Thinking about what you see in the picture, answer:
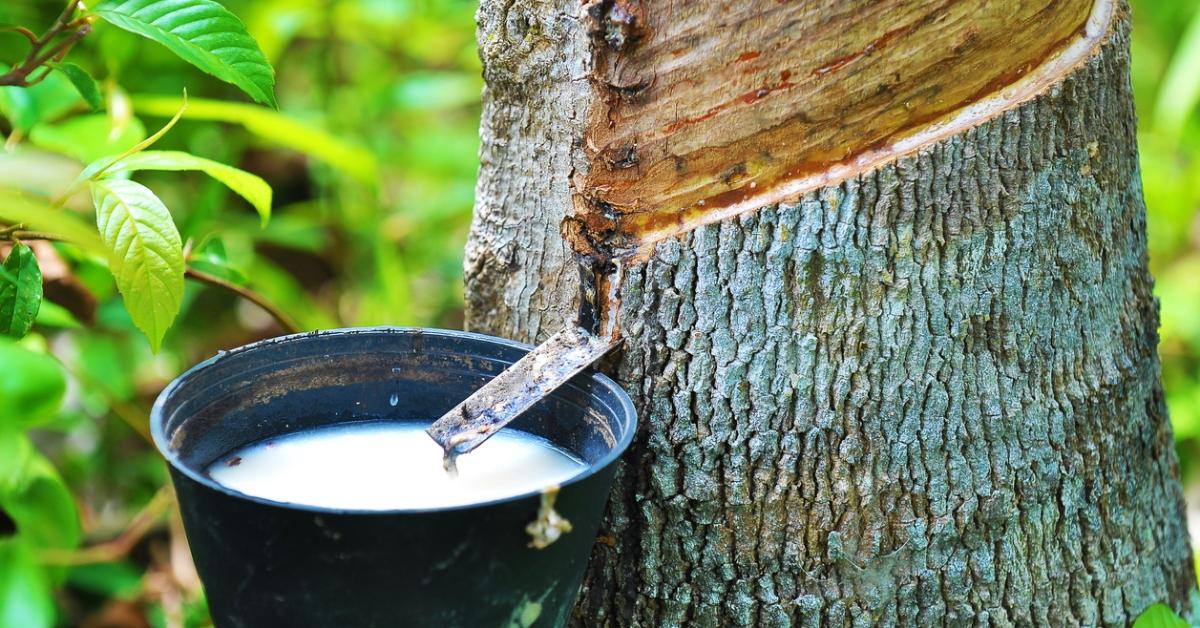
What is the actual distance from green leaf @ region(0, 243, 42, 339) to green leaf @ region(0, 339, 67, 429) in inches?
12.1

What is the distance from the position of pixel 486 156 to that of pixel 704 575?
1.99 ft

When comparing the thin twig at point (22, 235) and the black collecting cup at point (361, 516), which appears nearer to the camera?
the black collecting cup at point (361, 516)

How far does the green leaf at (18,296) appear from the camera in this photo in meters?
1.08

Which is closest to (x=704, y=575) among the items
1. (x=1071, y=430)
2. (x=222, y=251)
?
(x=1071, y=430)

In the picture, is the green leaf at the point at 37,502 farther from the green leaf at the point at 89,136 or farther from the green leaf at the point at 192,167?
the green leaf at the point at 192,167

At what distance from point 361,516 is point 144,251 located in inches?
15.3

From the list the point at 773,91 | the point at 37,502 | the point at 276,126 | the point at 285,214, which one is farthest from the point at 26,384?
the point at 285,214

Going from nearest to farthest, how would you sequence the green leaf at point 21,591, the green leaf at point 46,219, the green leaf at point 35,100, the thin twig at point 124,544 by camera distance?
1. the green leaf at point 46,219
2. the green leaf at point 35,100
3. the green leaf at point 21,591
4. the thin twig at point 124,544

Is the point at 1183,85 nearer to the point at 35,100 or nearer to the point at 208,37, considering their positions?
the point at 208,37

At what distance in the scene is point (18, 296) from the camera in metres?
1.08

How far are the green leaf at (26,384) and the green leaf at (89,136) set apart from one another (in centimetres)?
29

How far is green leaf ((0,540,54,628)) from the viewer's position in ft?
5.11

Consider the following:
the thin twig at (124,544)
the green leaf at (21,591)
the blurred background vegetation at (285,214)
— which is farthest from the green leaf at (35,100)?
the thin twig at (124,544)

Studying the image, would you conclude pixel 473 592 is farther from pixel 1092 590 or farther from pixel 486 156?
pixel 1092 590
